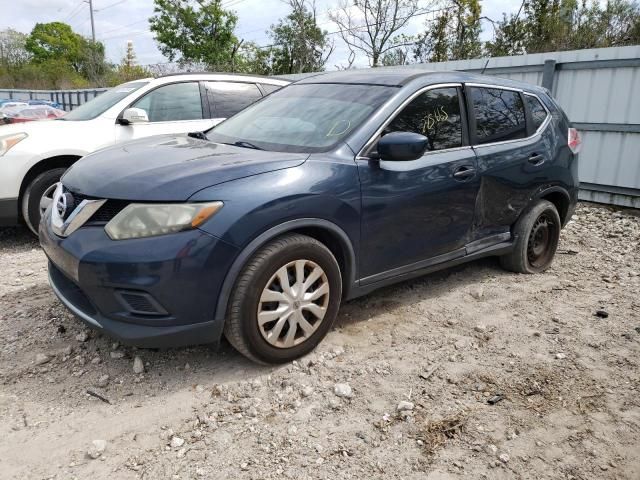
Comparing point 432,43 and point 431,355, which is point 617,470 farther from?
point 432,43

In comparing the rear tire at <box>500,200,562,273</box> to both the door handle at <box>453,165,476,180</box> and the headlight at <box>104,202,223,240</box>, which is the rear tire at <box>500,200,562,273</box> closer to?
the door handle at <box>453,165,476,180</box>

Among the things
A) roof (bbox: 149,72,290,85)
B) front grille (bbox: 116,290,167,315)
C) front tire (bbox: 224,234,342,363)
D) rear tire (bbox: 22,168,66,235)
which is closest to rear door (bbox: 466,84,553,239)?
front tire (bbox: 224,234,342,363)

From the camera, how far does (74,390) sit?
2723 mm

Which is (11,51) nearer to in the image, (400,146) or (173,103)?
(173,103)

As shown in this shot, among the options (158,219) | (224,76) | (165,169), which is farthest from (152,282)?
(224,76)

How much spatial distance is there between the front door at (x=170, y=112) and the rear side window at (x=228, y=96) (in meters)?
0.14

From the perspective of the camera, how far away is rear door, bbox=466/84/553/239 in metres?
3.86

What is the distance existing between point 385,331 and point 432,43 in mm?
22210

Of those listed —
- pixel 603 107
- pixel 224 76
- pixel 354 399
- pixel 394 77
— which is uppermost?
pixel 224 76

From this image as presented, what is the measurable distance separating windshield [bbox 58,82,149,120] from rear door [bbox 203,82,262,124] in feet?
2.48

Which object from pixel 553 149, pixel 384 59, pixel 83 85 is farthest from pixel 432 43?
pixel 83 85

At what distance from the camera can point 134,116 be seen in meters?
5.29

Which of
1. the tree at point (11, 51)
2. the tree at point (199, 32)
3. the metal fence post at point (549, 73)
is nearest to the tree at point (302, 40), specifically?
the tree at point (199, 32)

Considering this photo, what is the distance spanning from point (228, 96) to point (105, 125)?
145 centimetres
